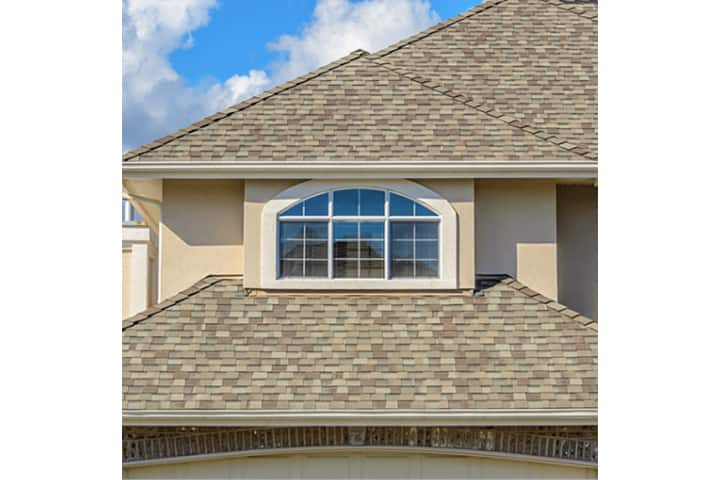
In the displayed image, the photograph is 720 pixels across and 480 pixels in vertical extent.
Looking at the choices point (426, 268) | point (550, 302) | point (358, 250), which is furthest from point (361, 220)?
point (550, 302)

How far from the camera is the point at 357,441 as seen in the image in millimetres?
11156

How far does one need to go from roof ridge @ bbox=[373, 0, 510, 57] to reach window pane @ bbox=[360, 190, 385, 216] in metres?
2.99

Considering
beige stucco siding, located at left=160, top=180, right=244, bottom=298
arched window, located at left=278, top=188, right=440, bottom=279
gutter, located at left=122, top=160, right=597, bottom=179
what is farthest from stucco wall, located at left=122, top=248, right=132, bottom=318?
arched window, located at left=278, top=188, right=440, bottom=279

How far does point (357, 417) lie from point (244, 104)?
15.8 ft

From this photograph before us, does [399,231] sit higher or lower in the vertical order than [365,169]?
lower

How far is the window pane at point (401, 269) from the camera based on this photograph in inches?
498

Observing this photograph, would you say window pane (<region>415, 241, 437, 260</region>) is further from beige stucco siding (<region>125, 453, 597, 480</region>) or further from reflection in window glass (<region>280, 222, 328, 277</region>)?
beige stucco siding (<region>125, 453, 597, 480</region>)

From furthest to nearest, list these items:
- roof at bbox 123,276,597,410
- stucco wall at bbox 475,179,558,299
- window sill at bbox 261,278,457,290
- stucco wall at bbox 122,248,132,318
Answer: stucco wall at bbox 122,248,132,318 < stucco wall at bbox 475,179,558,299 < window sill at bbox 261,278,457,290 < roof at bbox 123,276,597,410

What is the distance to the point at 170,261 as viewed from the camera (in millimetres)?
13227

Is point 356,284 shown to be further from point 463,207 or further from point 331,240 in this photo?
point 463,207

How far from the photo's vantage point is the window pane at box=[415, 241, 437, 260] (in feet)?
41.6

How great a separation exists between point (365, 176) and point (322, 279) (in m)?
1.37

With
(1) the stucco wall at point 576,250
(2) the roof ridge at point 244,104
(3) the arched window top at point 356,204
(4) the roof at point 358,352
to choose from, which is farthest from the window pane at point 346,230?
(1) the stucco wall at point 576,250
